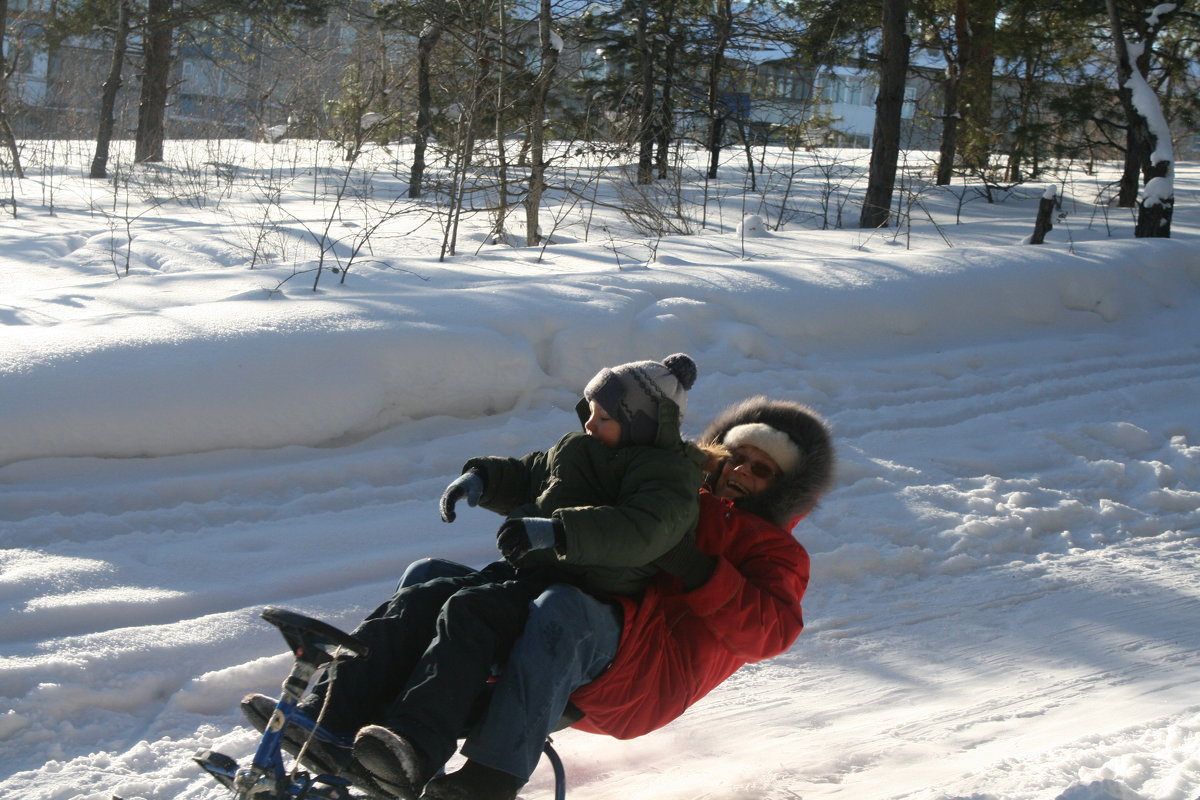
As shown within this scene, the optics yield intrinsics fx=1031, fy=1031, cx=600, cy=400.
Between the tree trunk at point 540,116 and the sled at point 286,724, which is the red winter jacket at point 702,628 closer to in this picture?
the sled at point 286,724

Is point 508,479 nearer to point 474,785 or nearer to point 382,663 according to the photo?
point 382,663

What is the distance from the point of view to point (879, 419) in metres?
5.67

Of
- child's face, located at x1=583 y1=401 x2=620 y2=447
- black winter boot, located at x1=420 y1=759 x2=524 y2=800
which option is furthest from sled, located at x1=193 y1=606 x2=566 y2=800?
child's face, located at x1=583 y1=401 x2=620 y2=447

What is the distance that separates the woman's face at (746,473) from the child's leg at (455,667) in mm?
683

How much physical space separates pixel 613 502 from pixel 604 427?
0.58 feet

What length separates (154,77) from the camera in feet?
57.6

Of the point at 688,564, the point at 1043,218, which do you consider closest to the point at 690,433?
the point at 688,564

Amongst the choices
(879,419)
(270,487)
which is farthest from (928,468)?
(270,487)

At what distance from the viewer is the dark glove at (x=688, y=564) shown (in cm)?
231

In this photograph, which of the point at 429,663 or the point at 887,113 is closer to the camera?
the point at 429,663

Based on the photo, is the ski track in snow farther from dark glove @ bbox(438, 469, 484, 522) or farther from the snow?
dark glove @ bbox(438, 469, 484, 522)

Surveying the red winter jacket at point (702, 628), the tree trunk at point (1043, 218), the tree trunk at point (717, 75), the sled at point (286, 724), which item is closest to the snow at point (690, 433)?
the red winter jacket at point (702, 628)

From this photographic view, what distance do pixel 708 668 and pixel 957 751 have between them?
0.97 meters

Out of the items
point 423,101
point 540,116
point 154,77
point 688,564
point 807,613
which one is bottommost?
point 807,613
